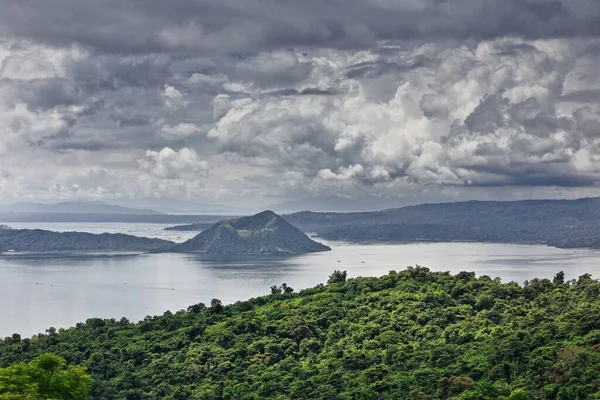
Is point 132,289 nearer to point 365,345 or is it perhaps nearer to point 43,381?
point 365,345

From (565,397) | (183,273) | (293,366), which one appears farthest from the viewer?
(183,273)

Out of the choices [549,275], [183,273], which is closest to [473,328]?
[549,275]

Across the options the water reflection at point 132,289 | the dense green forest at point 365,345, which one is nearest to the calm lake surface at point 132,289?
the water reflection at point 132,289

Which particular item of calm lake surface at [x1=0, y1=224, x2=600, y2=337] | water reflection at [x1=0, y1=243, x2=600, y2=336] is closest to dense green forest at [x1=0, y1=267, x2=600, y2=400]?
calm lake surface at [x1=0, y1=224, x2=600, y2=337]

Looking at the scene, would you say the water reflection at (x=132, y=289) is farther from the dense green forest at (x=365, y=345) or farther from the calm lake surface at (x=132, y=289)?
the dense green forest at (x=365, y=345)

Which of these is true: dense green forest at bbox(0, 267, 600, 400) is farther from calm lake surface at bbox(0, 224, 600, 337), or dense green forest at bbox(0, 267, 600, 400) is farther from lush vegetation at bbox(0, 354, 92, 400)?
calm lake surface at bbox(0, 224, 600, 337)

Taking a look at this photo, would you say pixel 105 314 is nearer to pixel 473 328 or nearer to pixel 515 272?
pixel 473 328
